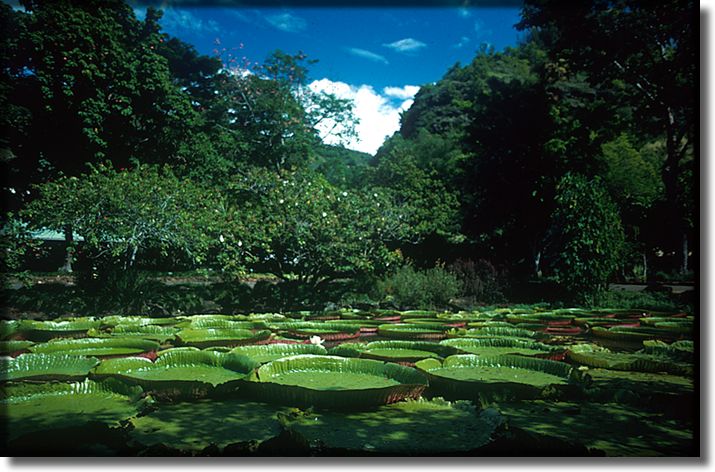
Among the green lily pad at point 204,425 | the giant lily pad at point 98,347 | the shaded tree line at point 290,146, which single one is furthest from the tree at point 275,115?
the green lily pad at point 204,425

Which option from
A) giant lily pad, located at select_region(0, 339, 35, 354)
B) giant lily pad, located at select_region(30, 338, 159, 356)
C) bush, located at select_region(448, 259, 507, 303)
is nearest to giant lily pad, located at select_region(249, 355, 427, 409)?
giant lily pad, located at select_region(30, 338, 159, 356)

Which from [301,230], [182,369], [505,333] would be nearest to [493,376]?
[505,333]

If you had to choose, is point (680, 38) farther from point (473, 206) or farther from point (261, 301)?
point (473, 206)

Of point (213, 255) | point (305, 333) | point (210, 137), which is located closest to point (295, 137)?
point (210, 137)

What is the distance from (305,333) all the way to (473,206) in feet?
34.2

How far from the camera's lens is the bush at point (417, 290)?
985cm

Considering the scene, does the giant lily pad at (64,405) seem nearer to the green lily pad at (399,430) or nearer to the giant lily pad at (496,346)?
the green lily pad at (399,430)

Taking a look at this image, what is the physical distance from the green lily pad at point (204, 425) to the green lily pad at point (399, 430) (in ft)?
0.60

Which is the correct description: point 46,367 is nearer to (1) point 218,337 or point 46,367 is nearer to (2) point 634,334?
(1) point 218,337

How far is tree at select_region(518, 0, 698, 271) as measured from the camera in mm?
4254

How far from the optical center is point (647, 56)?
21.9 ft

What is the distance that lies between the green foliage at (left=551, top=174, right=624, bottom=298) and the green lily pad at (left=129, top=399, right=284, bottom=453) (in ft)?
27.8

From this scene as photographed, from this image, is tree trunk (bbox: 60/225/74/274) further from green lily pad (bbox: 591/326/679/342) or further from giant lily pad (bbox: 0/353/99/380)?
green lily pad (bbox: 591/326/679/342)

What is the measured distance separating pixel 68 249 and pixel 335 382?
6.59 metres
